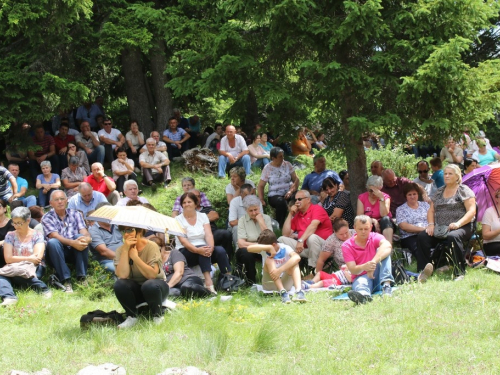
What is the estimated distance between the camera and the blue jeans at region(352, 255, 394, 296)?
784 centimetres

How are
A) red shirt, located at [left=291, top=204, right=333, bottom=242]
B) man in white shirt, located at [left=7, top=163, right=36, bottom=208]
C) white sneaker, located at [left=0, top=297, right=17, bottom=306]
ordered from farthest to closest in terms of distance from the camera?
man in white shirt, located at [left=7, top=163, right=36, bottom=208], red shirt, located at [left=291, top=204, right=333, bottom=242], white sneaker, located at [left=0, top=297, right=17, bottom=306]

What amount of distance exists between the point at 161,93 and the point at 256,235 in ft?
23.9

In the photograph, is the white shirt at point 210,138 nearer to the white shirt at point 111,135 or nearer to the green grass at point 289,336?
the white shirt at point 111,135

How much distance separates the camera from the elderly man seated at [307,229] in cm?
936

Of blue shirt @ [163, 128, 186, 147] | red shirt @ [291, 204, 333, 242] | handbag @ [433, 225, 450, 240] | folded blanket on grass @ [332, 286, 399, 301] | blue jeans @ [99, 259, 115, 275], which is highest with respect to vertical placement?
blue shirt @ [163, 128, 186, 147]

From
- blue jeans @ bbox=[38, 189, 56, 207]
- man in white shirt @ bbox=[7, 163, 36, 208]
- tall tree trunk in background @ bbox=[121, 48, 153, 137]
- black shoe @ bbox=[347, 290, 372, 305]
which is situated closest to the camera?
black shoe @ bbox=[347, 290, 372, 305]

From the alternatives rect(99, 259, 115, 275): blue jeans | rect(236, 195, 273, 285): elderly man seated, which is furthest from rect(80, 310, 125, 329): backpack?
rect(236, 195, 273, 285): elderly man seated

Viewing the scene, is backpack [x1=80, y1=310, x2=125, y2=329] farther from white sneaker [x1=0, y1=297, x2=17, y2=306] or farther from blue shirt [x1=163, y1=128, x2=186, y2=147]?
blue shirt [x1=163, y1=128, x2=186, y2=147]

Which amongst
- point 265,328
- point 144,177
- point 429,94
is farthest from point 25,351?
point 144,177

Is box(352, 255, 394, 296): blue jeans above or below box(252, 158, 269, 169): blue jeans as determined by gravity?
below

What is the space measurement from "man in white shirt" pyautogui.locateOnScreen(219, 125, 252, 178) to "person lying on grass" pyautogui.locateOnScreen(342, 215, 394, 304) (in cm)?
547

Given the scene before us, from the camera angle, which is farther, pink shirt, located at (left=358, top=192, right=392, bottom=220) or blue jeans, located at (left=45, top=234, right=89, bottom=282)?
pink shirt, located at (left=358, top=192, right=392, bottom=220)

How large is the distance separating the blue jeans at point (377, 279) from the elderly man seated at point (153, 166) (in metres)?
6.29

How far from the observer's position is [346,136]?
974 cm
